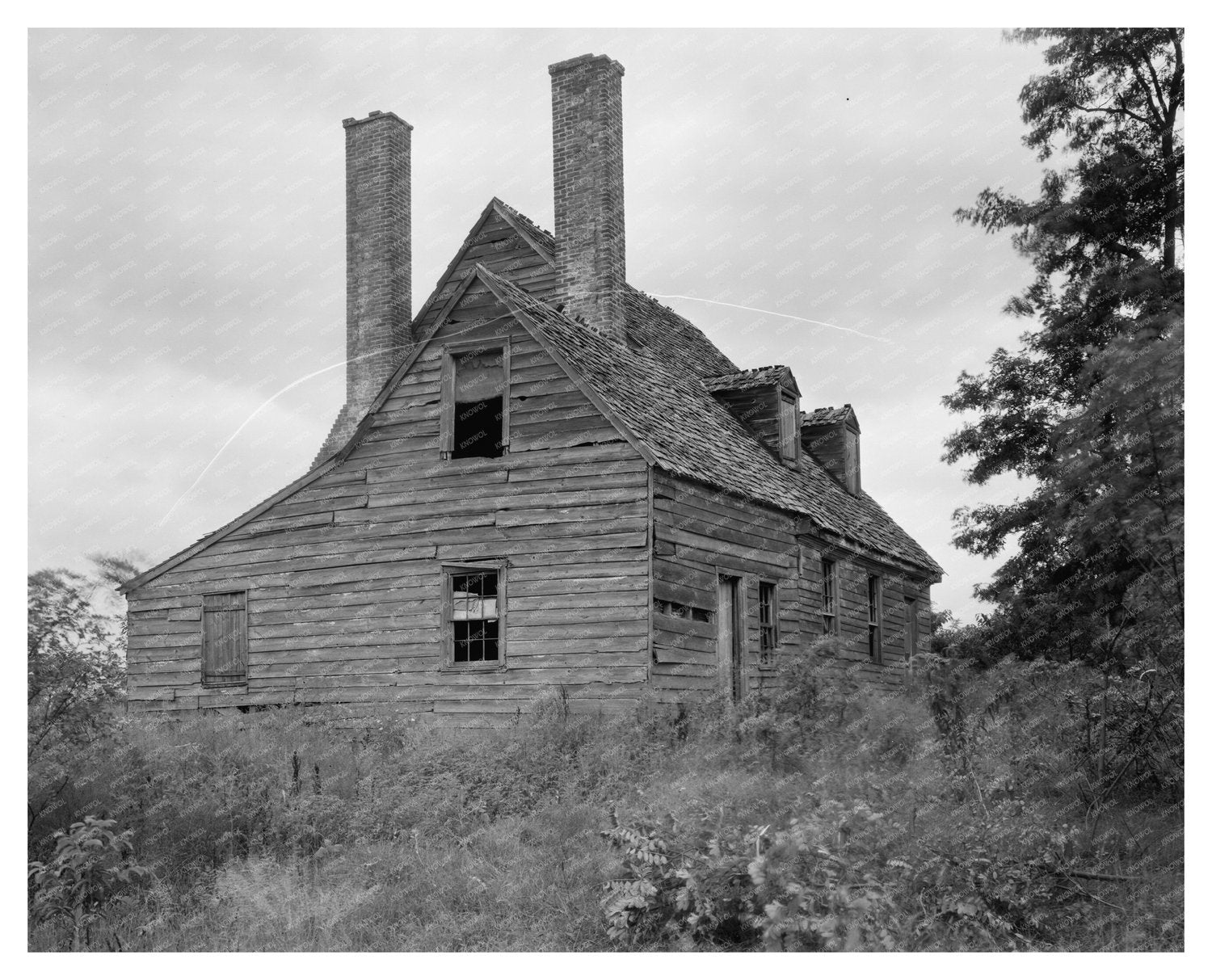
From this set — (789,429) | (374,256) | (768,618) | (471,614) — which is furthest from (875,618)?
(374,256)

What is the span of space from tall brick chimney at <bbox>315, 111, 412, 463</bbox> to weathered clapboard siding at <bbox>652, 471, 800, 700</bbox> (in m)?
9.47

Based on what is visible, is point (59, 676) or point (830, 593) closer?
point (59, 676)

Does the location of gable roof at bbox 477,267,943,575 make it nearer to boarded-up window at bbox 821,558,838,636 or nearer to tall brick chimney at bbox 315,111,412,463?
boarded-up window at bbox 821,558,838,636

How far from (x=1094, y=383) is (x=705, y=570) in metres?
6.12

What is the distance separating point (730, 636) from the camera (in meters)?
17.1

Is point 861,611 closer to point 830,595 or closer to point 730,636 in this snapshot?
point 830,595

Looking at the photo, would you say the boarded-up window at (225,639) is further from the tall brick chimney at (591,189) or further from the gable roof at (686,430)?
the tall brick chimney at (591,189)

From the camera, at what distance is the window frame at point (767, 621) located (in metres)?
18.0

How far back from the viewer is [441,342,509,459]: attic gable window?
16406mm

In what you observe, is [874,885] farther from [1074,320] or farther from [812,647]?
[1074,320]

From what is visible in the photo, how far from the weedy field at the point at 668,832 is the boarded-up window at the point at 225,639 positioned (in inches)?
142

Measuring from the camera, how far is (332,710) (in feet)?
55.0

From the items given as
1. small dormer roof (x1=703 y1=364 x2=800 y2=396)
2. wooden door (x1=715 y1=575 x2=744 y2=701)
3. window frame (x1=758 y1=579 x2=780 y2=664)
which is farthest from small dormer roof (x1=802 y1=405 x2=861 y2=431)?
wooden door (x1=715 y1=575 x2=744 y2=701)
